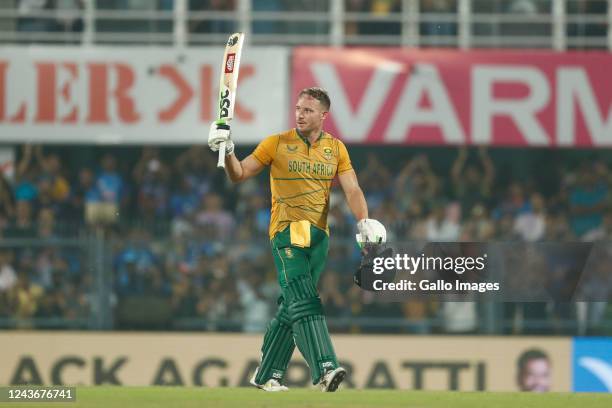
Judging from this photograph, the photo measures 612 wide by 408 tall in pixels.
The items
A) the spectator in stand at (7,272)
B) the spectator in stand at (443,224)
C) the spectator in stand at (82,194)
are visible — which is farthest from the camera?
the spectator in stand at (82,194)

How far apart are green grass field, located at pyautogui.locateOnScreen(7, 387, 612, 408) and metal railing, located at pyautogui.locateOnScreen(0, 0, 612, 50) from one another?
1070 centimetres

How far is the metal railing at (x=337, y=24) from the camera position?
21.8 m

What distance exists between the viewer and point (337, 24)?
72.0 ft

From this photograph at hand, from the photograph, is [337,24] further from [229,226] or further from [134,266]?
[134,266]

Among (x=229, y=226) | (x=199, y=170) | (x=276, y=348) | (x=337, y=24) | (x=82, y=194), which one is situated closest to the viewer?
(x=276, y=348)

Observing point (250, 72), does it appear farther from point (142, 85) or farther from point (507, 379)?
point (507, 379)

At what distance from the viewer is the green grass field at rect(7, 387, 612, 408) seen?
411 inches

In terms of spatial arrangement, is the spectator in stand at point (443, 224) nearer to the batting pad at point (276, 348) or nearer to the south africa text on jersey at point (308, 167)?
the batting pad at point (276, 348)

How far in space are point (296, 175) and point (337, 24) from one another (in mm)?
11084

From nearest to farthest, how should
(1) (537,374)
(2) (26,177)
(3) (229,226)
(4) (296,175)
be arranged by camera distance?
(4) (296,175)
(1) (537,374)
(3) (229,226)
(2) (26,177)

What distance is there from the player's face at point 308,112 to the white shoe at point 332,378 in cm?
184

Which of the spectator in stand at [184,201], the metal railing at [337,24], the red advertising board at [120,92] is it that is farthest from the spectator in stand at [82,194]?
the metal railing at [337,24]

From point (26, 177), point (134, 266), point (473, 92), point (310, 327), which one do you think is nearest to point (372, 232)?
point (310, 327)

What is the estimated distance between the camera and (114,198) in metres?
A: 20.8
